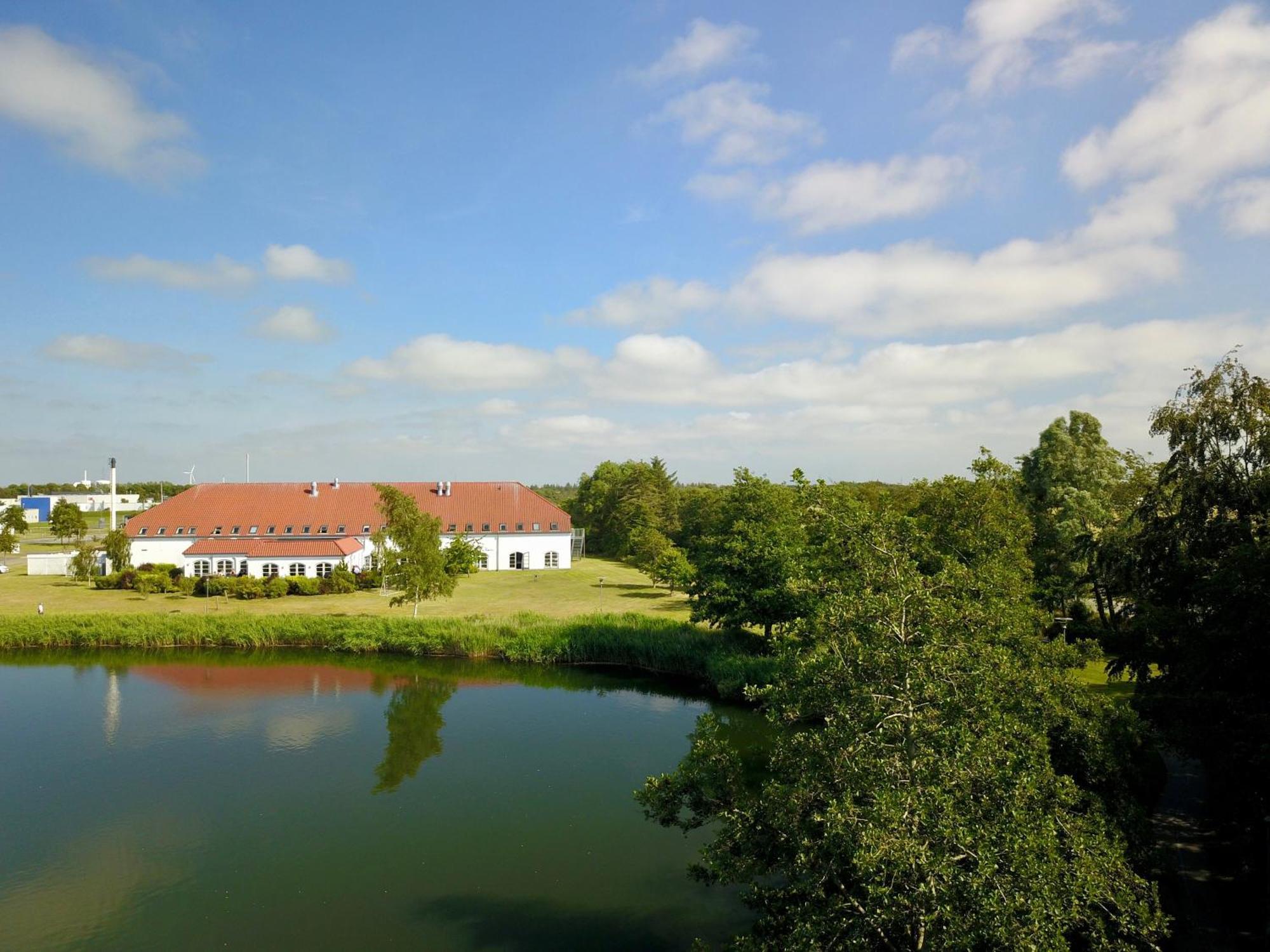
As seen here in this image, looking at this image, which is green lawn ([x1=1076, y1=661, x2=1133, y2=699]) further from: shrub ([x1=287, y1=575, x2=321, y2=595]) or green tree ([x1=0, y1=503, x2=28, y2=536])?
green tree ([x1=0, y1=503, x2=28, y2=536])

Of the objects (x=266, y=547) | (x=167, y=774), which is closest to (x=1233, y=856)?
(x=167, y=774)

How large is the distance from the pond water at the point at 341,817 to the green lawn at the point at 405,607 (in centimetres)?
1021

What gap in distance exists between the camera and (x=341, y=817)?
16.1 metres

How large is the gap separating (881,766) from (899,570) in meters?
2.81

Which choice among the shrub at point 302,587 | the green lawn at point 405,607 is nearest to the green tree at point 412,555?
the green lawn at point 405,607

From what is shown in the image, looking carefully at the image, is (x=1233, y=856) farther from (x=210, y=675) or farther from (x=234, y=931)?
(x=210, y=675)

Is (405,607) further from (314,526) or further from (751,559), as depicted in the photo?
(751,559)

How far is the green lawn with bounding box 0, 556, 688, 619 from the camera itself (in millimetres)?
37438

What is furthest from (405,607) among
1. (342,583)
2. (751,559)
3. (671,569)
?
(751,559)

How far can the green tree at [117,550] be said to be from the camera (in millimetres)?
45062

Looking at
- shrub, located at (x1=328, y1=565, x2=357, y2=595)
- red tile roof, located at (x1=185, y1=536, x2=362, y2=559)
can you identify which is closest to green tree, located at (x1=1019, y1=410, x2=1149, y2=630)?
shrub, located at (x1=328, y1=565, x2=357, y2=595)

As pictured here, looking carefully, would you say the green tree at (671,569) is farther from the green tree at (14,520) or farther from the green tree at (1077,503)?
the green tree at (14,520)

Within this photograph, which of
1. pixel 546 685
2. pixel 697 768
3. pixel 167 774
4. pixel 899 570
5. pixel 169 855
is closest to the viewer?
pixel 899 570

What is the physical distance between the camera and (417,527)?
117 ft
